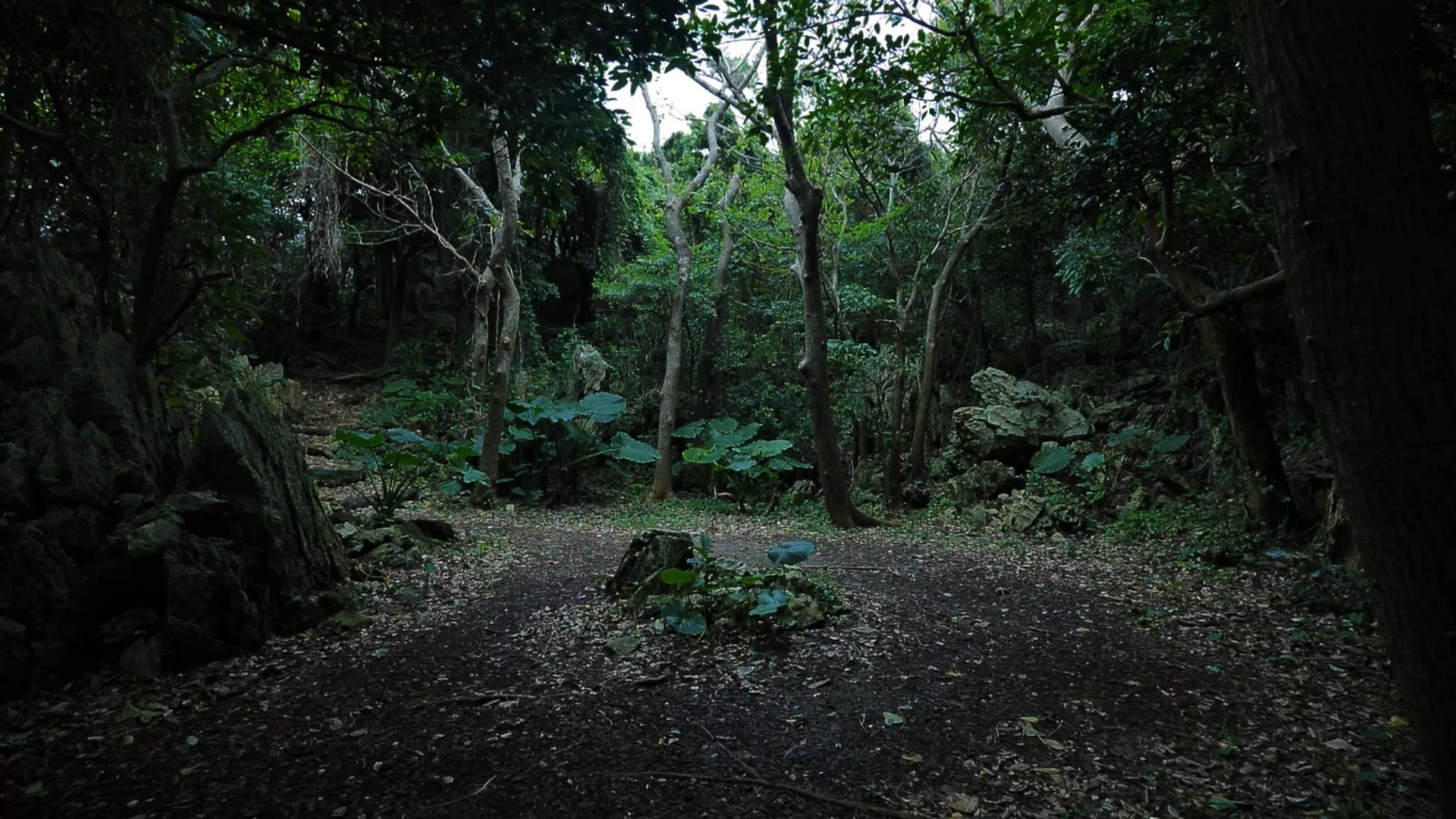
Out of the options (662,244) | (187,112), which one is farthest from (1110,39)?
(662,244)

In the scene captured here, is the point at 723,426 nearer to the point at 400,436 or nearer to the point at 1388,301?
the point at 400,436

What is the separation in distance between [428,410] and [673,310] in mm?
5169

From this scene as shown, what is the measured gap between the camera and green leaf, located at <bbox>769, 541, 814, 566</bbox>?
3.76 meters

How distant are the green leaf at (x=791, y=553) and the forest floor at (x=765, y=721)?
417 mm

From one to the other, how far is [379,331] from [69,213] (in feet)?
48.3

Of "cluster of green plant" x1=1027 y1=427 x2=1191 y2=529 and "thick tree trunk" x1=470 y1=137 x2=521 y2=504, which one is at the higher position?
"thick tree trunk" x1=470 y1=137 x2=521 y2=504

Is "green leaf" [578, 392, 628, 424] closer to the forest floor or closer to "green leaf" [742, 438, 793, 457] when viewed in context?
"green leaf" [742, 438, 793, 457]

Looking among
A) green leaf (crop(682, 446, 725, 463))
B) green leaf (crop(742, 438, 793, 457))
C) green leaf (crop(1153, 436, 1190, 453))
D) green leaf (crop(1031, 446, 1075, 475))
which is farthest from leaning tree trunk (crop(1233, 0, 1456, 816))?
green leaf (crop(682, 446, 725, 463))

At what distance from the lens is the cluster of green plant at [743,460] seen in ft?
35.0

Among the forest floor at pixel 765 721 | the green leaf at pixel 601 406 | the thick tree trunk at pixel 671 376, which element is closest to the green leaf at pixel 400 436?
the forest floor at pixel 765 721

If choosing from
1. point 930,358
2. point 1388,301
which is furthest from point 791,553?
point 930,358

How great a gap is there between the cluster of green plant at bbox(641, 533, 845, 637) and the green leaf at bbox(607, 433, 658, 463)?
22.3ft

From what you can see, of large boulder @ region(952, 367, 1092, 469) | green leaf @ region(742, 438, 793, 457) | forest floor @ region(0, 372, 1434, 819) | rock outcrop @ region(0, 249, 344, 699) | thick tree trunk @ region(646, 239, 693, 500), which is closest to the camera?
forest floor @ region(0, 372, 1434, 819)

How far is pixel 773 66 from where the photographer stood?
5.25 meters
